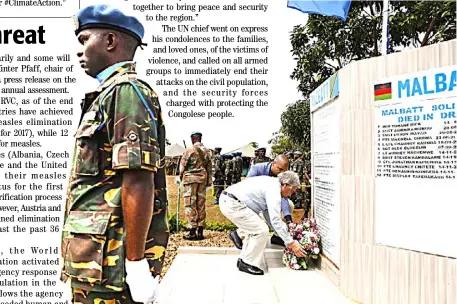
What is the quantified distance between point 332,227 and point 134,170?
2.67m

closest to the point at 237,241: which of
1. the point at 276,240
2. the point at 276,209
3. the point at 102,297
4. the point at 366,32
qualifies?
the point at 276,240

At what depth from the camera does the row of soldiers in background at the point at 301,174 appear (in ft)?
17.8

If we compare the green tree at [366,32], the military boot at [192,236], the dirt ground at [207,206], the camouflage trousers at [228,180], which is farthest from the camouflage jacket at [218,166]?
the green tree at [366,32]

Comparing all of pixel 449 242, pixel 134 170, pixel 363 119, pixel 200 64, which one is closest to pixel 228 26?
pixel 200 64

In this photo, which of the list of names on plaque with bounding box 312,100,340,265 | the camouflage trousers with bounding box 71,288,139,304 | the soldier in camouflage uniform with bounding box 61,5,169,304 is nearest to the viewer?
the soldier in camouflage uniform with bounding box 61,5,169,304

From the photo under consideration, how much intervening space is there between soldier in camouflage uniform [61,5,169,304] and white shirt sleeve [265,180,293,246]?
7.48ft

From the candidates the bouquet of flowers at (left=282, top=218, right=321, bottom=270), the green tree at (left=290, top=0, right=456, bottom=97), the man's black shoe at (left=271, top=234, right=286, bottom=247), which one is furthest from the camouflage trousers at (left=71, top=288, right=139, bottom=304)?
the green tree at (left=290, top=0, right=456, bottom=97)

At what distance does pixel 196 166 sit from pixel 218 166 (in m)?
0.25

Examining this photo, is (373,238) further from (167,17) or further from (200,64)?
(167,17)

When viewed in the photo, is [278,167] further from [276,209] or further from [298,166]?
[298,166]

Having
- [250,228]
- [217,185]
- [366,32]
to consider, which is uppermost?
[366,32]

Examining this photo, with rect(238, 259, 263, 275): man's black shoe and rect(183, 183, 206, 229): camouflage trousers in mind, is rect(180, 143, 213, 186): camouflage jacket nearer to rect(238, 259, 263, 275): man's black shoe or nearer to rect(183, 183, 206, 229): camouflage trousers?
rect(183, 183, 206, 229): camouflage trousers

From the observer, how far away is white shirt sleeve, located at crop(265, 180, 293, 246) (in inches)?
148

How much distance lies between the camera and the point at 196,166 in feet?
17.5
